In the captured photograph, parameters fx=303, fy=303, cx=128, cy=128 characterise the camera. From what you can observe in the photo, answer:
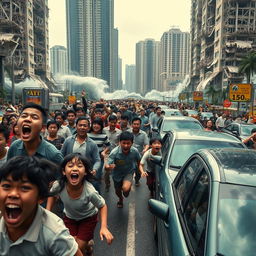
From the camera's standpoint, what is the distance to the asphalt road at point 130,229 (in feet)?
13.1

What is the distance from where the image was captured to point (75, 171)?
2791 mm

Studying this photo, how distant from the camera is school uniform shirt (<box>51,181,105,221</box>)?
2922 mm

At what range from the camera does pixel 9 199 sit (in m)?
1.53

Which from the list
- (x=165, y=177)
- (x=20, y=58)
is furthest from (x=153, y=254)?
(x=20, y=58)

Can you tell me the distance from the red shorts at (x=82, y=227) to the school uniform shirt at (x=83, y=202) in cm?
5

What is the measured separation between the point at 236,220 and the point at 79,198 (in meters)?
1.50

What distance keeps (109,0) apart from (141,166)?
182 meters

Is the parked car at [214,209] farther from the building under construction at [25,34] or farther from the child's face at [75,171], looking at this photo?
the building under construction at [25,34]

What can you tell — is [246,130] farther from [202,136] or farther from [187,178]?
[187,178]

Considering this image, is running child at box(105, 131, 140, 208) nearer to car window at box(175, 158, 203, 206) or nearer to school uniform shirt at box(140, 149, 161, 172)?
school uniform shirt at box(140, 149, 161, 172)

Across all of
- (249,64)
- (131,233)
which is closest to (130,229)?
(131,233)

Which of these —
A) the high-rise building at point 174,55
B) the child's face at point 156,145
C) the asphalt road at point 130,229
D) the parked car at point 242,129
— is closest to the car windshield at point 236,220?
the asphalt road at point 130,229

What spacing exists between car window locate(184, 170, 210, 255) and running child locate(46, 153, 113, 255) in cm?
77

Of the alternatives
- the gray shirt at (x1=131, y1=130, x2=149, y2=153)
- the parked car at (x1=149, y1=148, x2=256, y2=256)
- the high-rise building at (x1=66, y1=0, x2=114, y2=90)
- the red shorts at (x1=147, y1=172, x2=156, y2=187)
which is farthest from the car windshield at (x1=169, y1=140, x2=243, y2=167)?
the high-rise building at (x1=66, y1=0, x2=114, y2=90)
